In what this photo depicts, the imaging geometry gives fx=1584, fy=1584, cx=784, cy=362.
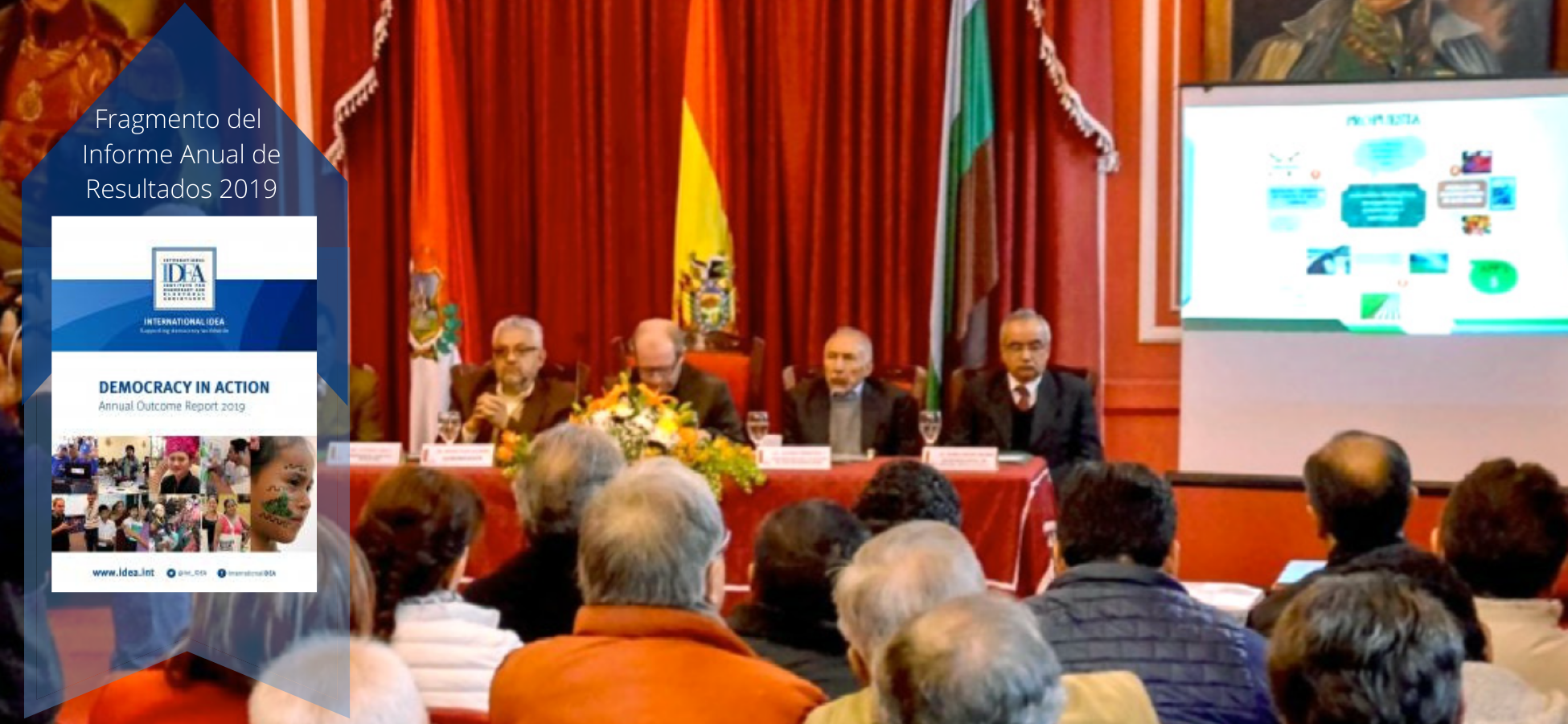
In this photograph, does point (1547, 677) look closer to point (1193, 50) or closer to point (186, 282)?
point (186, 282)

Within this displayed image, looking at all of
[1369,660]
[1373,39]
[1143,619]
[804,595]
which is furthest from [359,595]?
[1373,39]

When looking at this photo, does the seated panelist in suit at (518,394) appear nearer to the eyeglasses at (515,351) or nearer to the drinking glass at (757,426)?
the eyeglasses at (515,351)

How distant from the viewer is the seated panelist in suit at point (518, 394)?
503 centimetres

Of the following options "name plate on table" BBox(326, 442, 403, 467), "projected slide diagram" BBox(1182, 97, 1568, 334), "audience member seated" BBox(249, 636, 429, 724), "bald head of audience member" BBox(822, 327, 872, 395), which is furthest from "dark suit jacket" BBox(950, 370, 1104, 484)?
"audience member seated" BBox(249, 636, 429, 724)

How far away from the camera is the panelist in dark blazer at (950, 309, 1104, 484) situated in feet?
16.9

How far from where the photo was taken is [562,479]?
297 cm

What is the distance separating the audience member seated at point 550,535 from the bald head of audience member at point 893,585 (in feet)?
3.06

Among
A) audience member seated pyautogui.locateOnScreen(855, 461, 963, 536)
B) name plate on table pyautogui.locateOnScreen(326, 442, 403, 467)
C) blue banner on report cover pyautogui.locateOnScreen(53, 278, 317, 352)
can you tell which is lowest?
name plate on table pyautogui.locateOnScreen(326, 442, 403, 467)

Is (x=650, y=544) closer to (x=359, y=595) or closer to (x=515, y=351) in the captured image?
(x=359, y=595)

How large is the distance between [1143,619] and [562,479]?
1198 mm

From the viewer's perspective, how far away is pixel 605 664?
2.04 meters

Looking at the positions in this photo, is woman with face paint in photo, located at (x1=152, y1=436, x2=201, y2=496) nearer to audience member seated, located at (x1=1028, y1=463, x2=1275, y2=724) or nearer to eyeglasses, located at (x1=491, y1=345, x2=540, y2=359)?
audience member seated, located at (x1=1028, y1=463, x2=1275, y2=724)

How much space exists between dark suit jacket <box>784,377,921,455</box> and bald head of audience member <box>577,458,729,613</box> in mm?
2902

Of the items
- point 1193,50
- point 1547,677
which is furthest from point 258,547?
point 1193,50
